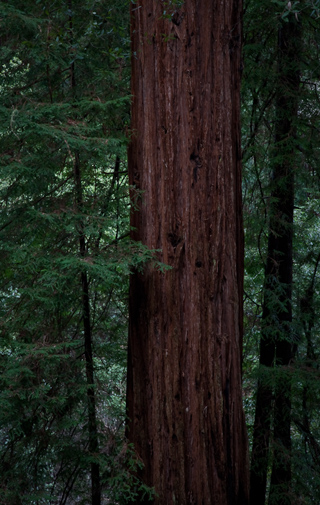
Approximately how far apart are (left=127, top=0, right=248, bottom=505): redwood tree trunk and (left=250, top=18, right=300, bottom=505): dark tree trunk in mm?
1731

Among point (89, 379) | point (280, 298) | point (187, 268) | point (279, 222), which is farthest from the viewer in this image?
point (280, 298)

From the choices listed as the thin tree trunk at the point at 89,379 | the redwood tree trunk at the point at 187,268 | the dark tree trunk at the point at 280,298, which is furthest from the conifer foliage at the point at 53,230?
A: the dark tree trunk at the point at 280,298

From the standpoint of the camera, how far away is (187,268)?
11.3 feet

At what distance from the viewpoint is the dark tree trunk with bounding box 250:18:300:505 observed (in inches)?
205

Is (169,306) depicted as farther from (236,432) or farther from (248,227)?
(248,227)

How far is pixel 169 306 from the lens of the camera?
345 centimetres

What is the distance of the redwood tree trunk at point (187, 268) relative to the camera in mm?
3438

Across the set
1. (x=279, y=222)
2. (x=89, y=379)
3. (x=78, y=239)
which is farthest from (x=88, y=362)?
(x=279, y=222)

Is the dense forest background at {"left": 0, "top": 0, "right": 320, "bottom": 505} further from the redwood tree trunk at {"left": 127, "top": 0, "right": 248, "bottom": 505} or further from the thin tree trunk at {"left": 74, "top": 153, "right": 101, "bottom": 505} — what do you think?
the redwood tree trunk at {"left": 127, "top": 0, "right": 248, "bottom": 505}

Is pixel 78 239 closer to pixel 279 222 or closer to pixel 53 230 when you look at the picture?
pixel 53 230

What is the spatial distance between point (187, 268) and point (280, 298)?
8.31 feet

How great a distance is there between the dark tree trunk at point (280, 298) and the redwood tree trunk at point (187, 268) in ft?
5.68

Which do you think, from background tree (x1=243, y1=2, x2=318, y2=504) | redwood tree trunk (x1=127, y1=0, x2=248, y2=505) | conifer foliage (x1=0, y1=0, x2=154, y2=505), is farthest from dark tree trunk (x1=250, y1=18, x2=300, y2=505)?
conifer foliage (x1=0, y1=0, x2=154, y2=505)

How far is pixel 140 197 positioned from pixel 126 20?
184cm
